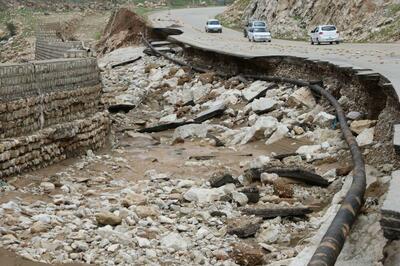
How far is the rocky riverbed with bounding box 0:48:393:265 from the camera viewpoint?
23.1 feet

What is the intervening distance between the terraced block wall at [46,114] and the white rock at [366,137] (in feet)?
18.6

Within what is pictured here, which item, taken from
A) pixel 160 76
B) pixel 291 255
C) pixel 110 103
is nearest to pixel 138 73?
pixel 160 76

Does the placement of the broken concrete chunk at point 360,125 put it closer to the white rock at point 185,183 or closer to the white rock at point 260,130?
the white rock at point 260,130

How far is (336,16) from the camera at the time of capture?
111ft

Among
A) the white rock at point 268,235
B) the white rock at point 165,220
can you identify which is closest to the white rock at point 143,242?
the white rock at point 165,220

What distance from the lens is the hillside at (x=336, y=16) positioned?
1143 inches

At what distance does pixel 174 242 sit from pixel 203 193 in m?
1.98

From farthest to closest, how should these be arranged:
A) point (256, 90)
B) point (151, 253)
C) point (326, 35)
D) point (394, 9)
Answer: point (394, 9) < point (326, 35) < point (256, 90) < point (151, 253)

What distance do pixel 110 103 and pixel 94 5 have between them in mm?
54855

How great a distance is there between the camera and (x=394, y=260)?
517 centimetres

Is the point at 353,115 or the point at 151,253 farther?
the point at 353,115

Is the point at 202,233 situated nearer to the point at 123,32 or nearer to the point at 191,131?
the point at 191,131

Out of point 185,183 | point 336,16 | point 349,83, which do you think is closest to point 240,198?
point 185,183

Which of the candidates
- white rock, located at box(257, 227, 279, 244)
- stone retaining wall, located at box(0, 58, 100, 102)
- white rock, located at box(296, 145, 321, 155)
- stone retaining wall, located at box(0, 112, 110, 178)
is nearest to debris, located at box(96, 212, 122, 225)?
white rock, located at box(257, 227, 279, 244)
